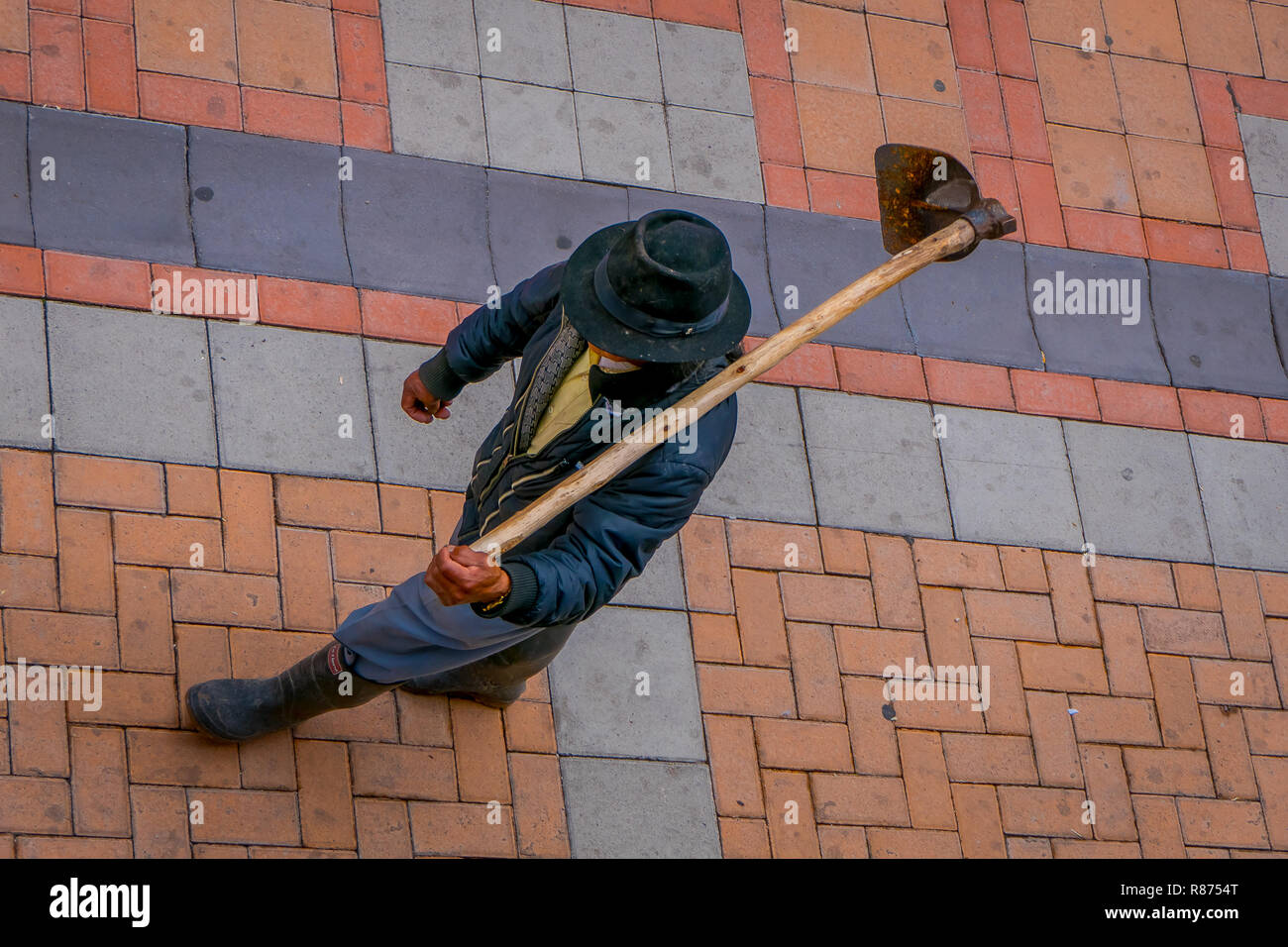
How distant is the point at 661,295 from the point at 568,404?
0.53 metres

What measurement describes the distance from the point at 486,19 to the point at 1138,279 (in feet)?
9.50

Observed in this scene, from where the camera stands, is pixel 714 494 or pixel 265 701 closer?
pixel 265 701

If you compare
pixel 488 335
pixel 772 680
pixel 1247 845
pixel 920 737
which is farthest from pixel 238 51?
pixel 1247 845

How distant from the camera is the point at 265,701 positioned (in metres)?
4.18

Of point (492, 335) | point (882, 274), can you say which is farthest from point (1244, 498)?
point (492, 335)

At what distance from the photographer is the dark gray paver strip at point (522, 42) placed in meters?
5.88

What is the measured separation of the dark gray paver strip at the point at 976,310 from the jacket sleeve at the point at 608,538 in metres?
2.51

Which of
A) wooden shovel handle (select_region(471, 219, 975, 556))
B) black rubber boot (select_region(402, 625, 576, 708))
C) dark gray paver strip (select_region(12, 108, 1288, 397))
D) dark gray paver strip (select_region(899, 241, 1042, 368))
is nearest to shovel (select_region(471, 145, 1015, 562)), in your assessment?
wooden shovel handle (select_region(471, 219, 975, 556))

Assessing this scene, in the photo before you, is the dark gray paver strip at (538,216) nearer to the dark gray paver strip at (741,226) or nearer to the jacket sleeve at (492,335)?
the dark gray paver strip at (741,226)

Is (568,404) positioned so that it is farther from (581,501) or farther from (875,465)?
(875,465)

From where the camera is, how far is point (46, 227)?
16.3ft

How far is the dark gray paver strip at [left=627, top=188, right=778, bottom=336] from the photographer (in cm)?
567

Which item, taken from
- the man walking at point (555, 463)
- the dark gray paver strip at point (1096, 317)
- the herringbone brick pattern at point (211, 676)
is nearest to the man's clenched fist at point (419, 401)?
the man walking at point (555, 463)

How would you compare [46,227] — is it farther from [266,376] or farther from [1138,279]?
[1138,279]
